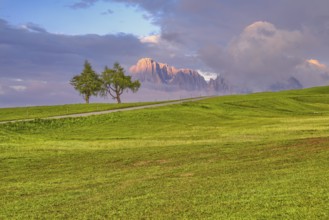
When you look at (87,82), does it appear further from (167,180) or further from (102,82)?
(167,180)

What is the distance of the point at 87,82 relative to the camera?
130375mm

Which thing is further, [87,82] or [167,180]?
[87,82]

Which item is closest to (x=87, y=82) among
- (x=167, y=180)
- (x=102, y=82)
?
(x=102, y=82)

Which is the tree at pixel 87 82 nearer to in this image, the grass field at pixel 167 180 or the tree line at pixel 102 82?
the tree line at pixel 102 82

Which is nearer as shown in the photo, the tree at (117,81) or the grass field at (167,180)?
the grass field at (167,180)

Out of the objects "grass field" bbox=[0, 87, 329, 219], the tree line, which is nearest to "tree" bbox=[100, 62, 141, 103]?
the tree line

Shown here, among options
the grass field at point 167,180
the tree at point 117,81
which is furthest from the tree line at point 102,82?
the grass field at point 167,180

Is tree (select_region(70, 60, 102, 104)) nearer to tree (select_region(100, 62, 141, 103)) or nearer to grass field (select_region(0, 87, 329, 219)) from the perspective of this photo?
tree (select_region(100, 62, 141, 103))

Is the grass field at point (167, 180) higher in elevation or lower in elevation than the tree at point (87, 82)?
lower

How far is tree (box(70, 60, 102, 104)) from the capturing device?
130 meters

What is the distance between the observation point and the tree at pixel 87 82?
427 feet

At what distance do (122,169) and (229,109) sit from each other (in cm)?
6277

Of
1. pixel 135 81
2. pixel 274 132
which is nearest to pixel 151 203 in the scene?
pixel 274 132

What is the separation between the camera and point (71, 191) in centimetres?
2083
